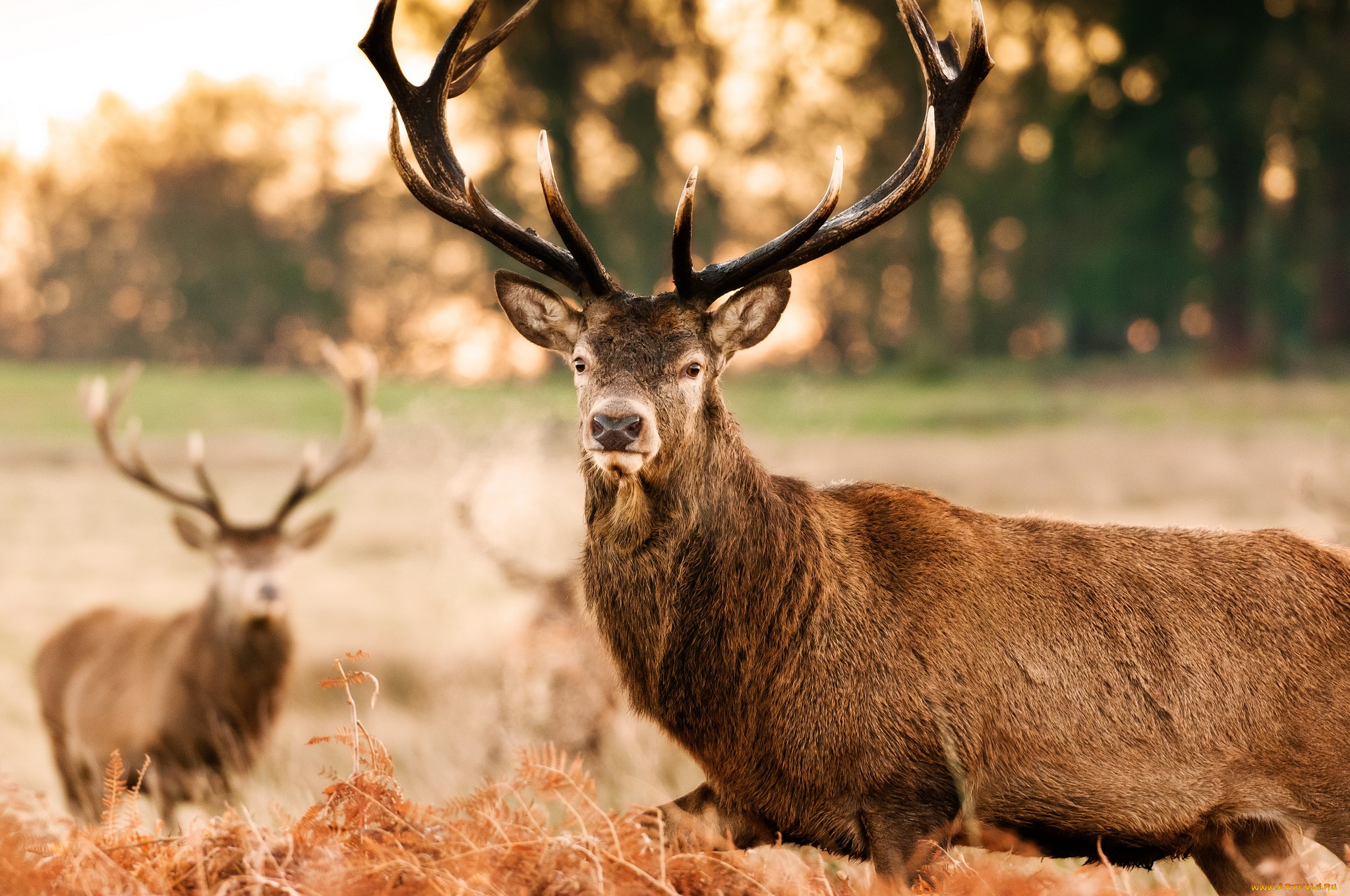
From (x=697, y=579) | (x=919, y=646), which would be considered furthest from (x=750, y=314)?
A: (x=919, y=646)

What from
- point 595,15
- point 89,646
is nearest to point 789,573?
point 89,646

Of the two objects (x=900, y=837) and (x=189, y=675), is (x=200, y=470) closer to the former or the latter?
(x=189, y=675)

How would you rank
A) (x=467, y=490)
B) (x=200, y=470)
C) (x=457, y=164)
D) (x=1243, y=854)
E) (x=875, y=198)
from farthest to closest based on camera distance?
(x=467, y=490), (x=200, y=470), (x=457, y=164), (x=875, y=198), (x=1243, y=854)

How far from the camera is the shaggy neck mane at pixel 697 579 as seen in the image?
153 inches

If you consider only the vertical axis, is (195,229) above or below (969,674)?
above

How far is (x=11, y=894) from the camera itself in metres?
2.44

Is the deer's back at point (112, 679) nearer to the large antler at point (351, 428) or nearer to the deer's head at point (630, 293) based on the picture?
the large antler at point (351, 428)

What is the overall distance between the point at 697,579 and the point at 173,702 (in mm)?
5751

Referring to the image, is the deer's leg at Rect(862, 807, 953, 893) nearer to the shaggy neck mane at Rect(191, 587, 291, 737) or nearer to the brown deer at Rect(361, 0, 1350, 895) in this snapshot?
the brown deer at Rect(361, 0, 1350, 895)

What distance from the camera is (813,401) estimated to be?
25.1 metres

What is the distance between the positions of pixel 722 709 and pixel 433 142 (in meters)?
2.56

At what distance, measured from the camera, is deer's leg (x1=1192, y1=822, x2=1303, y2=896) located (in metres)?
3.84

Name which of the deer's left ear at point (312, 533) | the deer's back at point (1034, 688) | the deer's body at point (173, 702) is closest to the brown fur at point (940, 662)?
the deer's back at point (1034, 688)

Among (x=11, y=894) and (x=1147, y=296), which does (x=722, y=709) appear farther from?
(x=1147, y=296)
